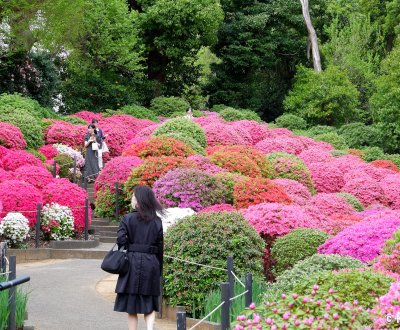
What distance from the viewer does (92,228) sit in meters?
19.2

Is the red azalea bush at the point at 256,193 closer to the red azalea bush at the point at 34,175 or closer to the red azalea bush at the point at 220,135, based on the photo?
the red azalea bush at the point at 34,175

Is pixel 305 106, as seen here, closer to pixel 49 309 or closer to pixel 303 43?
pixel 303 43

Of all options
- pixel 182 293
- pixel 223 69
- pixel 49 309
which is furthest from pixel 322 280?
pixel 223 69

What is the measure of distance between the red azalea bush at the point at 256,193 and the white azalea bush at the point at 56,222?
3494 millimetres

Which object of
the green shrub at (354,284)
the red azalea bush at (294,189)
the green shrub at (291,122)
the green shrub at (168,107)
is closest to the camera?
the green shrub at (354,284)

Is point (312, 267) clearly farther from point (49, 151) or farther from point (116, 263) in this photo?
point (49, 151)

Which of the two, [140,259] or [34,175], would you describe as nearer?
[140,259]

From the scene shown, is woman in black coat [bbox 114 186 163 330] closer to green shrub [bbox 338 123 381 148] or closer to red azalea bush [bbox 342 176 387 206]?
red azalea bush [bbox 342 176 387 206]

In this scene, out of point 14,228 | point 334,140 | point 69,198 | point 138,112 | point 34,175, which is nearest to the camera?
point 14,228

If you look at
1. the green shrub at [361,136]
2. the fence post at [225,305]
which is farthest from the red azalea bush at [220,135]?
the fence post at [225,305]

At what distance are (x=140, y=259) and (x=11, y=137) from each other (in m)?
15.2

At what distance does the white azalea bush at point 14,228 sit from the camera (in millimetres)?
16281

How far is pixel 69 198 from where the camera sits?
18250 millimetres

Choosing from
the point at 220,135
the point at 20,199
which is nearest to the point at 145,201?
the point at 20,199
